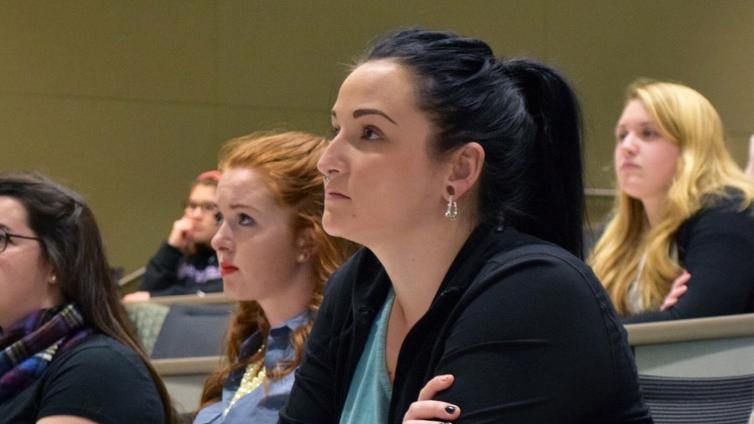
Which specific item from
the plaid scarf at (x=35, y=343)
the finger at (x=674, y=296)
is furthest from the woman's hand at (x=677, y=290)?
the plaid scarf at (x=35, y=343)

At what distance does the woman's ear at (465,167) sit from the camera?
1.60 meters

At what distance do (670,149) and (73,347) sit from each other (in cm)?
186

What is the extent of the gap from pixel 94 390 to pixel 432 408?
43.7 inches

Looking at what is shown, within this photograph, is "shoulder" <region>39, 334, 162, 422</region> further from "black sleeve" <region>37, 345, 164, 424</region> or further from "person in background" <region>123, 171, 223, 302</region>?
"person in background" <region>123, 171, 223, 302</region>

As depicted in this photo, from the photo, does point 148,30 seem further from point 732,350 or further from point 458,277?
point 458,277

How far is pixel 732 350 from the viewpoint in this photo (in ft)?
8.12

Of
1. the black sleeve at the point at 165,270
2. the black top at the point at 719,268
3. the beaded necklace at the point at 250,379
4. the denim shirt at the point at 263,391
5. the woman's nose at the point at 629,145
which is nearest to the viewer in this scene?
the denim shirt at the point at 263,391

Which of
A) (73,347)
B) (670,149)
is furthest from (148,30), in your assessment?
(73,347)

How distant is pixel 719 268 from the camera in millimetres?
3148

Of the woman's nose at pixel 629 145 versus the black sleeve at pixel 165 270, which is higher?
the woman's nose at pixel 629 145

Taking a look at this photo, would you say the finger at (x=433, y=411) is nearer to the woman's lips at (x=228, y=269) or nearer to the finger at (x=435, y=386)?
the finger at (x=435, y=386)

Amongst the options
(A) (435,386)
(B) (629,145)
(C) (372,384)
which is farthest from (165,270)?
(A) (435,386)

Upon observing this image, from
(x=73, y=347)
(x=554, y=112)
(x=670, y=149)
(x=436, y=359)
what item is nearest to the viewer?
(x=436, y=359)

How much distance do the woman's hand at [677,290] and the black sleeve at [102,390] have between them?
4.60 ft
